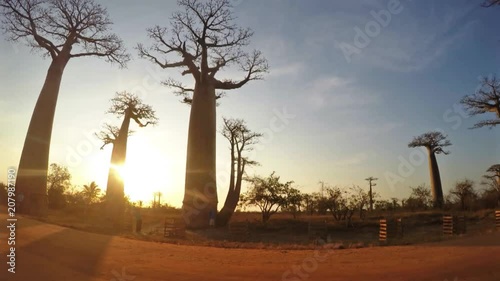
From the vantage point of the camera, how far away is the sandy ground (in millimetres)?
4941

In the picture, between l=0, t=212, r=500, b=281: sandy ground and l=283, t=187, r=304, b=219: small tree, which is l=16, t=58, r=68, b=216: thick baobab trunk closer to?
l=0, t=212, r=500, b=281: sandy ground

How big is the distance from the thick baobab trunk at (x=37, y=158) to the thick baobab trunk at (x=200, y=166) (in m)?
5.17

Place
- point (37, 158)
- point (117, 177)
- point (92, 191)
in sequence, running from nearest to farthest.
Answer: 1. point (37, 158)
2. point (117, 177)
3. point (92, 191)

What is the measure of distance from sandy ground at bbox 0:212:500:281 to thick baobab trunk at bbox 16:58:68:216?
258 inches

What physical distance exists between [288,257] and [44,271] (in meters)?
4.09

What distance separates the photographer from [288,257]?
731 centimetres

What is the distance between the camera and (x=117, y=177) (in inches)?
744

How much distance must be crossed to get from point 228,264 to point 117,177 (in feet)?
45.6

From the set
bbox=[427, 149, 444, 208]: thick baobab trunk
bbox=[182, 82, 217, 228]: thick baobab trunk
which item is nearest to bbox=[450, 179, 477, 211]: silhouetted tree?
bbox=[427, 149, 444, 208]: thick baobab trunk

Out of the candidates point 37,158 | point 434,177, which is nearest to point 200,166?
point 37,158

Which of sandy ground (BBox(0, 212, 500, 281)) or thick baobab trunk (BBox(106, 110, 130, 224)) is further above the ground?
thick baobab trunk (BBox(106, 110, 130, 224))

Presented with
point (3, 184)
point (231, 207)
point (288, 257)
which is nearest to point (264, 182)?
point (231, 207)

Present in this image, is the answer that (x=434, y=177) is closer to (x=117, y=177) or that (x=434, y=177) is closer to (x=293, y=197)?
(x=293, y=197)

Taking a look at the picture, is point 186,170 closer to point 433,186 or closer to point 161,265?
point 161,265
